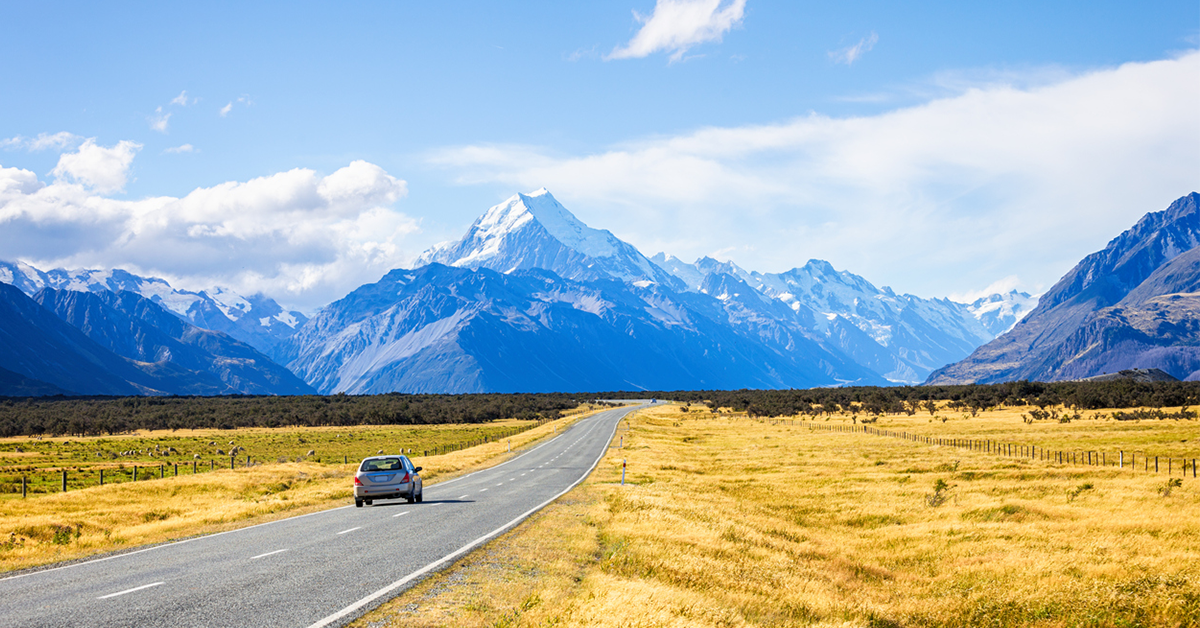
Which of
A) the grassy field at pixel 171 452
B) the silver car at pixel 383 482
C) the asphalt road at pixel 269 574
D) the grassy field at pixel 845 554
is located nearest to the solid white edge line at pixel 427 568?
the asphalt road at pixel 269 574

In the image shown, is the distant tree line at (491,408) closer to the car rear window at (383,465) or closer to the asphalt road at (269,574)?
the car rear window at (383,465)

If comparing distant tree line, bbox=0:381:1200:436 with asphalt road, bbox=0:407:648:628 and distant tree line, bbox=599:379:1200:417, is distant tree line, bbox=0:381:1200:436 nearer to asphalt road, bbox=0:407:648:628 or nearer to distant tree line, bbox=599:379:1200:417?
distant tree line, bbox=599:379:1200:417

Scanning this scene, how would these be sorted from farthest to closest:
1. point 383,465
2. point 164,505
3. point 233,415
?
point 233,415 < point 164,505 < point 383,465

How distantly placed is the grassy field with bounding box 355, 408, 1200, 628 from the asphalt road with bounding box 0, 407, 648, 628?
1.10 m

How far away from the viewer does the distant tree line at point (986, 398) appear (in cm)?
10262

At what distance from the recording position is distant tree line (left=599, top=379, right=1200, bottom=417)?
337 ft

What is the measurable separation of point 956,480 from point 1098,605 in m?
26.2

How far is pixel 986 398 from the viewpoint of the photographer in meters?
126

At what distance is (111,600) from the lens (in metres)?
13.2

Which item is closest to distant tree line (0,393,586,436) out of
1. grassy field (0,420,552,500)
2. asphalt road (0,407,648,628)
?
grassy field (0,420,552,500)

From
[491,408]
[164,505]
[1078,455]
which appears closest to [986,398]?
[1078,455]

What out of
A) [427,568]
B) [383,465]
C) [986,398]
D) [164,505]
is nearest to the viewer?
[427,568]

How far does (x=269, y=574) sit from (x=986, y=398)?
129 metres

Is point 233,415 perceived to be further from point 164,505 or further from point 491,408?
point 164,505
